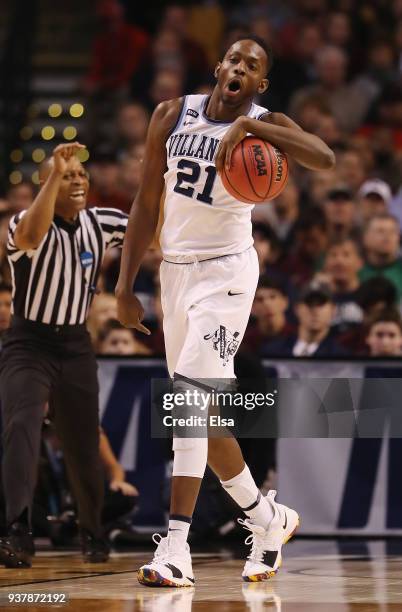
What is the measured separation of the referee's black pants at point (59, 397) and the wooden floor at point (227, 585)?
1.40 ft

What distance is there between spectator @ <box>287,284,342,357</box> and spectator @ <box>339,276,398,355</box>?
0.30 ft

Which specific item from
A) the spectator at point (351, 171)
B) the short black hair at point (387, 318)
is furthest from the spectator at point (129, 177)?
the short black hair at point (387, 318)

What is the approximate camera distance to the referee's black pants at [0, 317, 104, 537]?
6.48 metres

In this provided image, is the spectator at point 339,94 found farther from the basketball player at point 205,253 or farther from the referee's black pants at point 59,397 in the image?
the basketball player at point 205,253

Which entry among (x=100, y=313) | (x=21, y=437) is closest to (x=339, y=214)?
(x=100, y=313)

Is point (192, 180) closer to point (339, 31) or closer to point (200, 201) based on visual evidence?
→ point (200, 201)

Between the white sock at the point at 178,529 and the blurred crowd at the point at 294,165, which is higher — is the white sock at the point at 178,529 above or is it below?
below

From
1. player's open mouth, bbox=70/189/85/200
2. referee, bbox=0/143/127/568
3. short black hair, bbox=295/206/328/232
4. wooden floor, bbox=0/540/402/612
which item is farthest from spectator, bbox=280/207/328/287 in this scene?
player's open mouth, bbox=70/189/85/200

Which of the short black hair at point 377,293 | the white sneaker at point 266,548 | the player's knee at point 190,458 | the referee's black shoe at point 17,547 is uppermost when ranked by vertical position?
the player's knee at point 190,458

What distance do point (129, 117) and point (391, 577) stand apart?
7498 mm

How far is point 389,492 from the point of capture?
7.80m

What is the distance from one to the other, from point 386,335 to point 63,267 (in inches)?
95.4

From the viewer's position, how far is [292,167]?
11.8m

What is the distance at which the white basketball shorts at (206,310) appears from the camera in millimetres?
5323
